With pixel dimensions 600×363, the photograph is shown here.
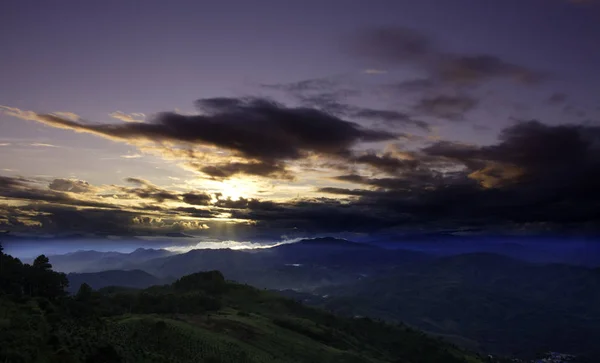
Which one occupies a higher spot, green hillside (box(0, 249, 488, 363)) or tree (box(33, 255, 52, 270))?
tree (box(33, 255, 52, 270))

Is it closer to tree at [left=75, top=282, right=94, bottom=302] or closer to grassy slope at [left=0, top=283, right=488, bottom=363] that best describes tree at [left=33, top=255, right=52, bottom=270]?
tree at [left=75, top=282, right=94, bottom=302]

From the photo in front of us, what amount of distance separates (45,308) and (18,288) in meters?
41.0

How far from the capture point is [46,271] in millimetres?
129500

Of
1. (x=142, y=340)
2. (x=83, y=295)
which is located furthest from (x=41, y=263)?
(x=142, y=340)

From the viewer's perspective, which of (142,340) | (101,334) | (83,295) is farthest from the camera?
(83,295)

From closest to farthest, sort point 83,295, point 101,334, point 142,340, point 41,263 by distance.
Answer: point 101,334 < point 142,340 < point 83,295 < point 41,263

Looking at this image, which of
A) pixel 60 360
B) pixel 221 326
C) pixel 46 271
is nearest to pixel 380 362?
pixel 221 326

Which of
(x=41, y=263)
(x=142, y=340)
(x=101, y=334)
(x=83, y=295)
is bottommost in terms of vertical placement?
(x=142, y=340)

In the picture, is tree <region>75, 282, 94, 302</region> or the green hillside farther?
tree <region>75, 282, 94, 302</region>

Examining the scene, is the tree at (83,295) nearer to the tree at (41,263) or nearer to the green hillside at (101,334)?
the green hillside at (101,334)

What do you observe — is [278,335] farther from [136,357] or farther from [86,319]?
[136,357]

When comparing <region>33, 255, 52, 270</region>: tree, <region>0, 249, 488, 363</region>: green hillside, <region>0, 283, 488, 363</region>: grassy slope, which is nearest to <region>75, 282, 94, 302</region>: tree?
<region>0, 249, 488, 363</region>: green hillside

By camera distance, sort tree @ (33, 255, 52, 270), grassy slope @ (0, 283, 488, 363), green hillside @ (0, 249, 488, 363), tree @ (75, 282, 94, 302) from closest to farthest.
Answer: grassy slope @ (0, 283, 488, 363) → green hillside @ (0, 249, 488, 363) → tree @ (75, 282, 94, 302) → tree @ (33, 255, 52, 270)

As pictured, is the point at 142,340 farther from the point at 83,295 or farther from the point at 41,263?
the point at 41,263
